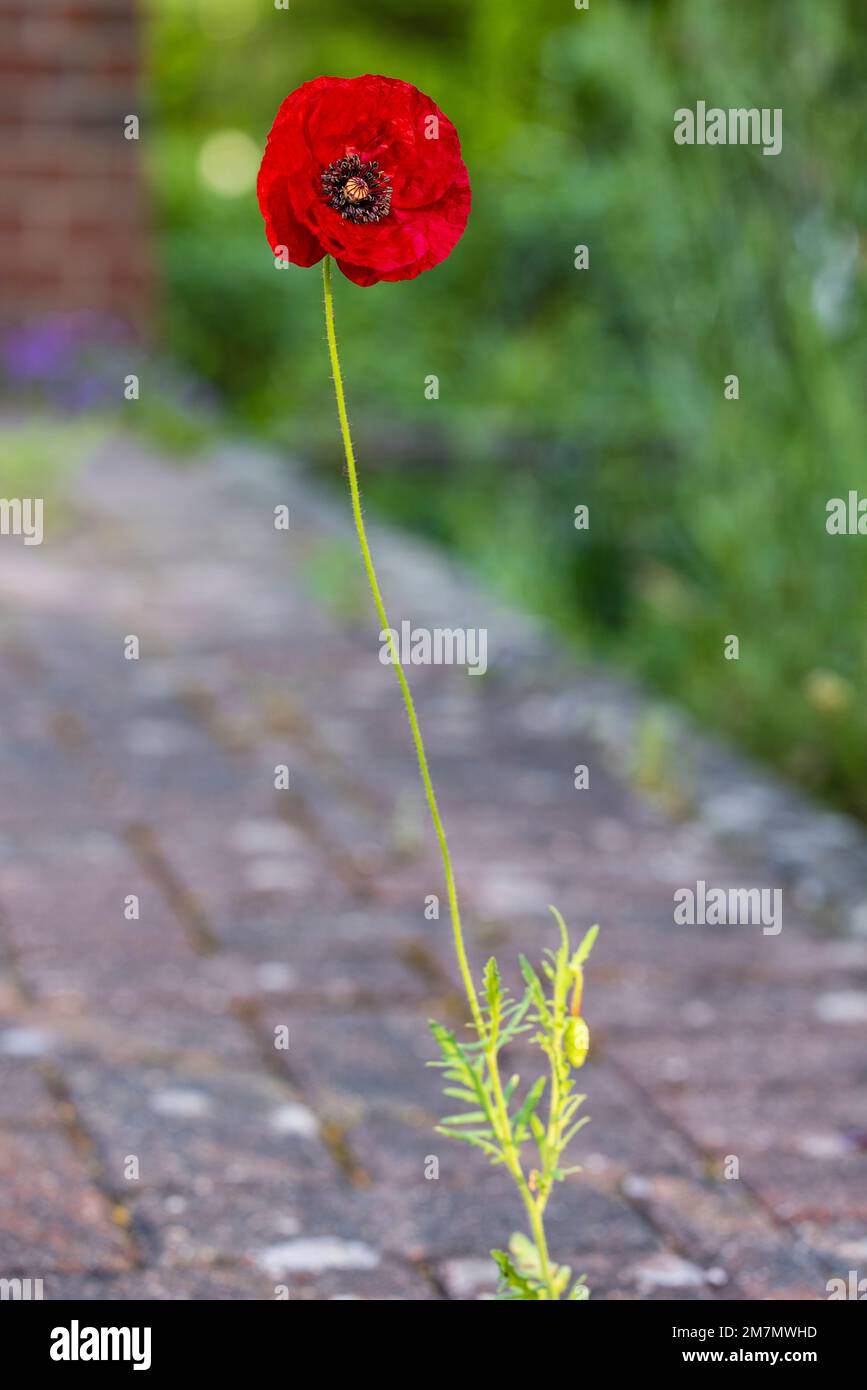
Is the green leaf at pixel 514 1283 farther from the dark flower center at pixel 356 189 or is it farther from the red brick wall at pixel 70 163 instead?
the red brick wall at pixel 70 163

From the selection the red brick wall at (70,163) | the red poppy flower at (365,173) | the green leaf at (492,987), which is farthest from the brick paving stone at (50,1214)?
the red brick wall at (70,163)

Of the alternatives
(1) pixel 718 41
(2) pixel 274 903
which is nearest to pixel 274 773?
(2) pixel 274 903

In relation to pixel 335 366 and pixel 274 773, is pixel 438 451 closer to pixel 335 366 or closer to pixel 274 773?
pixel 274 773

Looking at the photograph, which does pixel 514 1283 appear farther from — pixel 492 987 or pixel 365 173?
pixel 365 173

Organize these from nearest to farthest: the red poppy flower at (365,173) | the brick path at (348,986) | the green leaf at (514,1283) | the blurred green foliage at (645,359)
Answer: the red poppy flower at (365,173)
the green leaf at (514,1283)
the brick path at (348,986)
the blurred green foliage at (645,359)

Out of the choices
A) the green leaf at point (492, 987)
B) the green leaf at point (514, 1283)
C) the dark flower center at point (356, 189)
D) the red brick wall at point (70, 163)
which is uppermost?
the red brick wall at point (70, 163)

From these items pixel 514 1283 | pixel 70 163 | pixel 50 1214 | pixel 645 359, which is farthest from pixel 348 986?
pixel 70 163

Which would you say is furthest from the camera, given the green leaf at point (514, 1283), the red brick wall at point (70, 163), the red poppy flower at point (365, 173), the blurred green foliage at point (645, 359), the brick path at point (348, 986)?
the red brick wall at point (70, 163)
